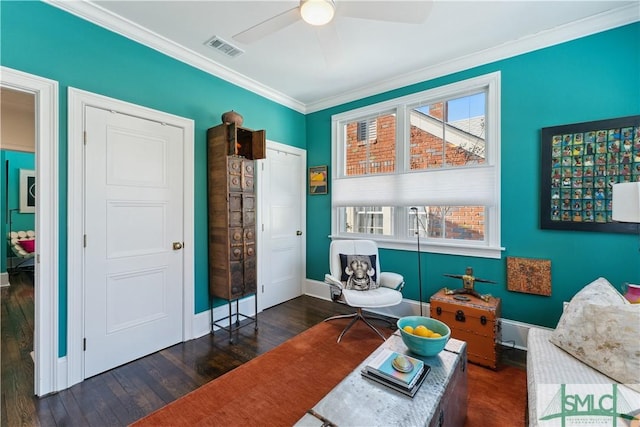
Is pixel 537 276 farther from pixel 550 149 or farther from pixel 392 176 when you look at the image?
pixel 392 176

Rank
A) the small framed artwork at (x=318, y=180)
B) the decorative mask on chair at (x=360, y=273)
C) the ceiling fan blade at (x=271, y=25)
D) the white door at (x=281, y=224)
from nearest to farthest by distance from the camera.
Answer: the ceiling fan blade at (x=271, y=25) → the decorative mask on chair at (x=360, y=273) → the white door at (x=281, y=224) → the small framed artwork at (x=318, y=180)

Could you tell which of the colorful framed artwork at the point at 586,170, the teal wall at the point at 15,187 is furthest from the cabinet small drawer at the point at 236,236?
the teal wall at the point at 15,187

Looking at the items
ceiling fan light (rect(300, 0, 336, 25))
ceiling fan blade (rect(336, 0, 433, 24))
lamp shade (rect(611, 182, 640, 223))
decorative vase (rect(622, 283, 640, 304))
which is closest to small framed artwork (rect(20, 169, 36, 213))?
ceiling fan light (rect(300, 0, 336, 25))

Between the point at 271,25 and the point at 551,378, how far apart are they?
256cm

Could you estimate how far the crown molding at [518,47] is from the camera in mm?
2180

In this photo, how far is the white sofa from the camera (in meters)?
1.19

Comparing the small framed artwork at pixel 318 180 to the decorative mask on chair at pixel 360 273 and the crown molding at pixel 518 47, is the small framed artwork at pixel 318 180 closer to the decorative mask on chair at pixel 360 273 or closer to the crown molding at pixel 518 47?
the crown molding at pixel 518 47

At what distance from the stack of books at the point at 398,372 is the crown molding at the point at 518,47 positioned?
9.42 feet

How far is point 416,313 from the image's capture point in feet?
10.4

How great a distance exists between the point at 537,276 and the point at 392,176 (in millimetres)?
1728

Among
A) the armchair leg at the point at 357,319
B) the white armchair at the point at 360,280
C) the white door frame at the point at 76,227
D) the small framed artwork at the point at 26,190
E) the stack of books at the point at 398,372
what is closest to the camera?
the stack of books at the point at 398,372

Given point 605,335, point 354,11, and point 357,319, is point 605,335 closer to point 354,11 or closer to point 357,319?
point 357,319

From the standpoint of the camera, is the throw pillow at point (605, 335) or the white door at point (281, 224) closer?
the throw pillow at point (605, 335)

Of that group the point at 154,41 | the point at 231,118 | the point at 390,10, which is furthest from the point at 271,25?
the point at 154,41
